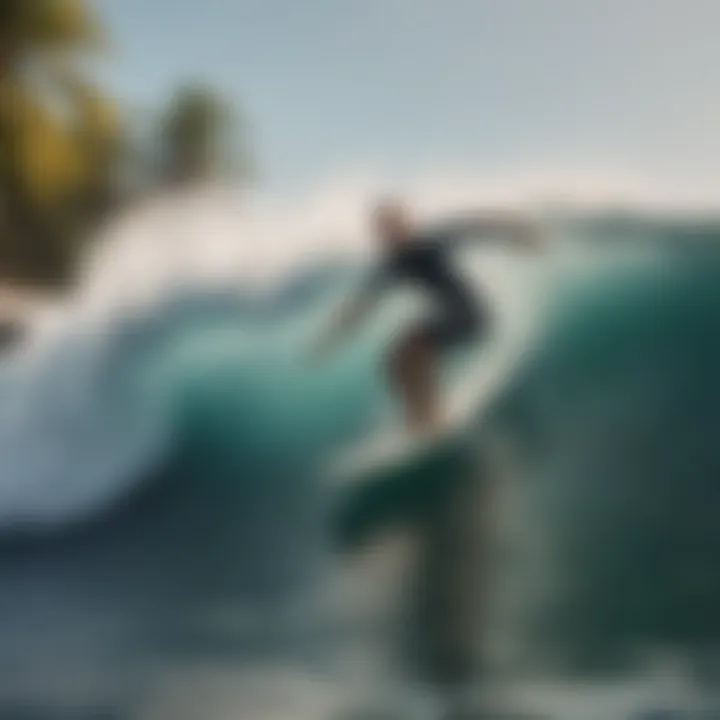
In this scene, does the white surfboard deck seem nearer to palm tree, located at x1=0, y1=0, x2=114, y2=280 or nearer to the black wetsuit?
the black wetsuit

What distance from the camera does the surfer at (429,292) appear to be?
1053mm

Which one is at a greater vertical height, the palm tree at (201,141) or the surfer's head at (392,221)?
the palm tree at (201,141)

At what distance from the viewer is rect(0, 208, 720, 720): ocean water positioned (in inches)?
39.9

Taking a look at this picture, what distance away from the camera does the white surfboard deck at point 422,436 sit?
104 centimetres

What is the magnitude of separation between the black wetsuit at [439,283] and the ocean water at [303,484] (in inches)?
0.8

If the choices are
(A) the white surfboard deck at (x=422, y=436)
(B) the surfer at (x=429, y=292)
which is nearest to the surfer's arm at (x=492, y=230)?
(B) the surfer at (x=429, y=292)

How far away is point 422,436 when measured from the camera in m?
1.04

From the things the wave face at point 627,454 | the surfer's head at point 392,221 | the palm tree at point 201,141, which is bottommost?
the wave face at point 627,454

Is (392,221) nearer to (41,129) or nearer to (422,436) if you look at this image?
(422,436)

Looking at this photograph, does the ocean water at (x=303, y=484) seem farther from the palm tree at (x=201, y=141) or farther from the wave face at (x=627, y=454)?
the palm tree at (x=201, y=141)

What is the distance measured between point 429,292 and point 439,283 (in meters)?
0.01

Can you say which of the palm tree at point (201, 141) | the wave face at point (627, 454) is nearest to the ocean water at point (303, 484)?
the wave face at point (627, 454)

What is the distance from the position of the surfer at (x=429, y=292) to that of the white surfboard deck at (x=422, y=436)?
0.01m

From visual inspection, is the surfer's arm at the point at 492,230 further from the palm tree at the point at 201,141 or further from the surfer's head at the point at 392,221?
the palm tree at the point at 201,141
